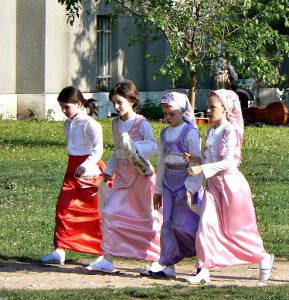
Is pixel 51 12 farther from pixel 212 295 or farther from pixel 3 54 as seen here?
pixel 212 295

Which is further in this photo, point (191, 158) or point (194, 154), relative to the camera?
point (194, 154)

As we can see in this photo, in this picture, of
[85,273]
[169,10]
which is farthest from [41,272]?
[169,10]

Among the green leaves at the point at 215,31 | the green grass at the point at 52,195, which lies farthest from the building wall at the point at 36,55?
the green leaves at the point at 215,31

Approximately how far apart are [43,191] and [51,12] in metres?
14.1

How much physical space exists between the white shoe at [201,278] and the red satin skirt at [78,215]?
3.96ft

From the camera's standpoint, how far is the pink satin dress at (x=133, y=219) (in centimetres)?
958

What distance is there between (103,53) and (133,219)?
21.4m

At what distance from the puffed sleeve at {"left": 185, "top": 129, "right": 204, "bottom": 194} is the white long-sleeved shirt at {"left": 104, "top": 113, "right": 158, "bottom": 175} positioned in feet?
1.15

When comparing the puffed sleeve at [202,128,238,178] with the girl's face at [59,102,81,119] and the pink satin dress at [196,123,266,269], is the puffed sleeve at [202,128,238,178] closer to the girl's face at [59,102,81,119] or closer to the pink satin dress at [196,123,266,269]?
the pink satin dress at [196,123,266,269]

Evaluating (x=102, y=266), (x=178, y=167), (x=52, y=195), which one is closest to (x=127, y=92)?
(x=178, y=167)

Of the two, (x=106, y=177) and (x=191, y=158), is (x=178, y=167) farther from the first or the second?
(x=106, y=177)

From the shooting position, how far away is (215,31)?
817 inches

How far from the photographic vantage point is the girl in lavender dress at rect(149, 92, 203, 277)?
9.23m

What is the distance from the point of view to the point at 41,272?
9438mm
